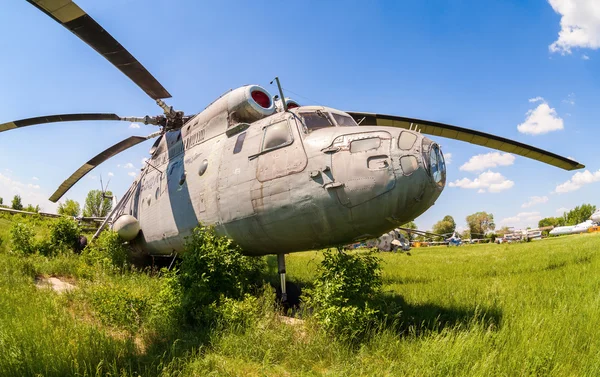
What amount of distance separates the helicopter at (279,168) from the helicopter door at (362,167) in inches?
0.6

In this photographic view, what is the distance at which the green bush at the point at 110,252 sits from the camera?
9906 millimetres

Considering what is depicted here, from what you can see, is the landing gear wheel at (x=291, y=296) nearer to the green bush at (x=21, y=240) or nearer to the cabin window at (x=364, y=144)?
the cabin window at (x=364, y=144)

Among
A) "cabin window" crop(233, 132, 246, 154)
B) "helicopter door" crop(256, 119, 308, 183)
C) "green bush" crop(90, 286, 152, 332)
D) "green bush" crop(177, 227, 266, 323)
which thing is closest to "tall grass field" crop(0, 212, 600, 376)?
"green bush" crop(90, 286, 152, 332)

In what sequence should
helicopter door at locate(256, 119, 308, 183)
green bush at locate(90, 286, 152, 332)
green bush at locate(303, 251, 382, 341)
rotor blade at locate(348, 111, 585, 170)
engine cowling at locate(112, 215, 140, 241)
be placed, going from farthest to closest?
engine cowling at locate(112, 215, 140, 241), rotor blade at locate(348, 111, 585, 170), helicopter door at locate(256, 119, 308, 183), green bush at locate(90, 286, 152, 332), green bush at locate(303, 251, 382, 341)

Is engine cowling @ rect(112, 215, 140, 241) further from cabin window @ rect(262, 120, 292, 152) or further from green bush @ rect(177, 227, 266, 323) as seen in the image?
cabin window @ rect(262, 120, 292, 152)

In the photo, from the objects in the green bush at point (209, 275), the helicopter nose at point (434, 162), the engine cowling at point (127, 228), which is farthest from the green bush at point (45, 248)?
the helicopter nose at point (434, 162)

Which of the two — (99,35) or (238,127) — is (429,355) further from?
(99,35)

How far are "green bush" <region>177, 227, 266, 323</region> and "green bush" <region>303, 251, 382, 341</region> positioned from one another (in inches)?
59.5

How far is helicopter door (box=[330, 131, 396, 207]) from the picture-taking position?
5211 millimetres

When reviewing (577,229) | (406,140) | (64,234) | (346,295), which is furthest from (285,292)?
(577,229)

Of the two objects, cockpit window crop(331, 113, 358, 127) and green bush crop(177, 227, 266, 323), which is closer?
green bush crop(177, 227, 266, 323)

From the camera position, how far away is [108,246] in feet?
33.2

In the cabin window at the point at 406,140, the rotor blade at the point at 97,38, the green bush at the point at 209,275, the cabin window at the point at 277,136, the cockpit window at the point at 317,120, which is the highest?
the rotor blade at the point at 97,38

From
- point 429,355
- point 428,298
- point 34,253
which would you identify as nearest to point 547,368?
point 429,355
